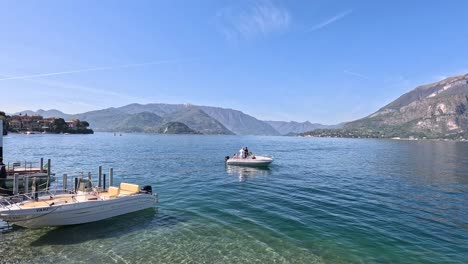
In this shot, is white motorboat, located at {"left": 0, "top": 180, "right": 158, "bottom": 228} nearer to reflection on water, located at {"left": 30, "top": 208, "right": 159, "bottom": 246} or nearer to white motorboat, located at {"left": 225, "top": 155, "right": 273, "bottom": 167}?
reflection on water, located at {"left": 30, "top": 208, "right": 159, "bottom": 246}

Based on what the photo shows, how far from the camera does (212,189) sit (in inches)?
1220

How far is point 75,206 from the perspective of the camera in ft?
57.8

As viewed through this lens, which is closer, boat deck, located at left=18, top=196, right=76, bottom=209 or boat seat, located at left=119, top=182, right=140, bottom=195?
boat deck, located at left=18, top=196, right=76, bottom=209

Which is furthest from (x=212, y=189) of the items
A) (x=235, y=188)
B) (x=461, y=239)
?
(x=461, y=239)

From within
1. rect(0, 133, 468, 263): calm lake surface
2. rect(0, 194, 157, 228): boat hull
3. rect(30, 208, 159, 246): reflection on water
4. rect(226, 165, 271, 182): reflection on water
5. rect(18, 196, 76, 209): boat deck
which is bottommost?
rect(0, 133, 468, 263): calm lake surface

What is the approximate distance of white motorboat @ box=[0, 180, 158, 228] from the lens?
16.3 metres

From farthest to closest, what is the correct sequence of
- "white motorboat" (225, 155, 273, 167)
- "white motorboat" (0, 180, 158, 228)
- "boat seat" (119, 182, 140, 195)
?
"white motorboat" (225, 155, 273, 167), "boat seat" (119, 182, 140, 195), "white motorboat" (0, 180, 158, 228)

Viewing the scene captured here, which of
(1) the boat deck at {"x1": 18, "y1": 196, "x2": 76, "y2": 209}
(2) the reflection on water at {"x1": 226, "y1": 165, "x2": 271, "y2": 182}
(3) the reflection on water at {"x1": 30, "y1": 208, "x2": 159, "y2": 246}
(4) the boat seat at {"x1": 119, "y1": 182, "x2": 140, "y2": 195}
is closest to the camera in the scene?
(3) the reflection on water at {"x1": 30, "y1": 208, "x2": 159, "y2": 246}

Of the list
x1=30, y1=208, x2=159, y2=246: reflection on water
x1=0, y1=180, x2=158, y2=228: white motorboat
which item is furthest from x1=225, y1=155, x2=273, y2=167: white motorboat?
x1=30, y1=208, x2=159, y2=246: reflection on water

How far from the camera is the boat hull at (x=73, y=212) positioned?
16.1 metres

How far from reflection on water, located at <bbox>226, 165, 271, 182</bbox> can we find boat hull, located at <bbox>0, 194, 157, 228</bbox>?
19.5m

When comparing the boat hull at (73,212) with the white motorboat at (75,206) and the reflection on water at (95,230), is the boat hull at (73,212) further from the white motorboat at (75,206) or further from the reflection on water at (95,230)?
the reflection on water at (95,230)

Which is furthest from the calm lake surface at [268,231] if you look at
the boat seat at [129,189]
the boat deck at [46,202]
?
the boat seat at [129,189]

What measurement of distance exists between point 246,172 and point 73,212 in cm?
3028
